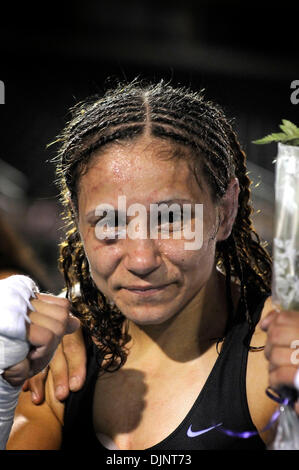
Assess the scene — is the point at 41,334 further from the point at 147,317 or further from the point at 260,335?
the point at 260,335

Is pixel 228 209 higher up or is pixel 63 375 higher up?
pixel 228 209

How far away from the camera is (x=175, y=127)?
1.27 meters

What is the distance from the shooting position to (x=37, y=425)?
134cm

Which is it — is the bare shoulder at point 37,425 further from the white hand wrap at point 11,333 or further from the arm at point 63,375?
the white hand wrap at point 11,333

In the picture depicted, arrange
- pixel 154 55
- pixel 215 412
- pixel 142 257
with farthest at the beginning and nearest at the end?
pixel 154 55 → pixel 215 412 → pixel 142 257

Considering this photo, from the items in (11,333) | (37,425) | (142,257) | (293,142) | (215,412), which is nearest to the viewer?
(293,142)

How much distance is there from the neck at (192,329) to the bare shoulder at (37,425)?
234 mm

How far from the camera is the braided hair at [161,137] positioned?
4.17 ft

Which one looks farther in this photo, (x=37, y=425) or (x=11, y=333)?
(x=37, y=425)

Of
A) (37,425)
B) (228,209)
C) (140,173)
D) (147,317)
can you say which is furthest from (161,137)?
(37,425)

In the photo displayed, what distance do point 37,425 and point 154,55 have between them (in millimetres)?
4774

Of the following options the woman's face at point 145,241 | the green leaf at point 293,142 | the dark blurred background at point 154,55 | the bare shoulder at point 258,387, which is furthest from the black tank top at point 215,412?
the dark blurred background at point 154,55

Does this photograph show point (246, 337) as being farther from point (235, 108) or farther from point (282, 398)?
point (235, 108)

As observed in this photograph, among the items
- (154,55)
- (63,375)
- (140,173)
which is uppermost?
(154,55)
